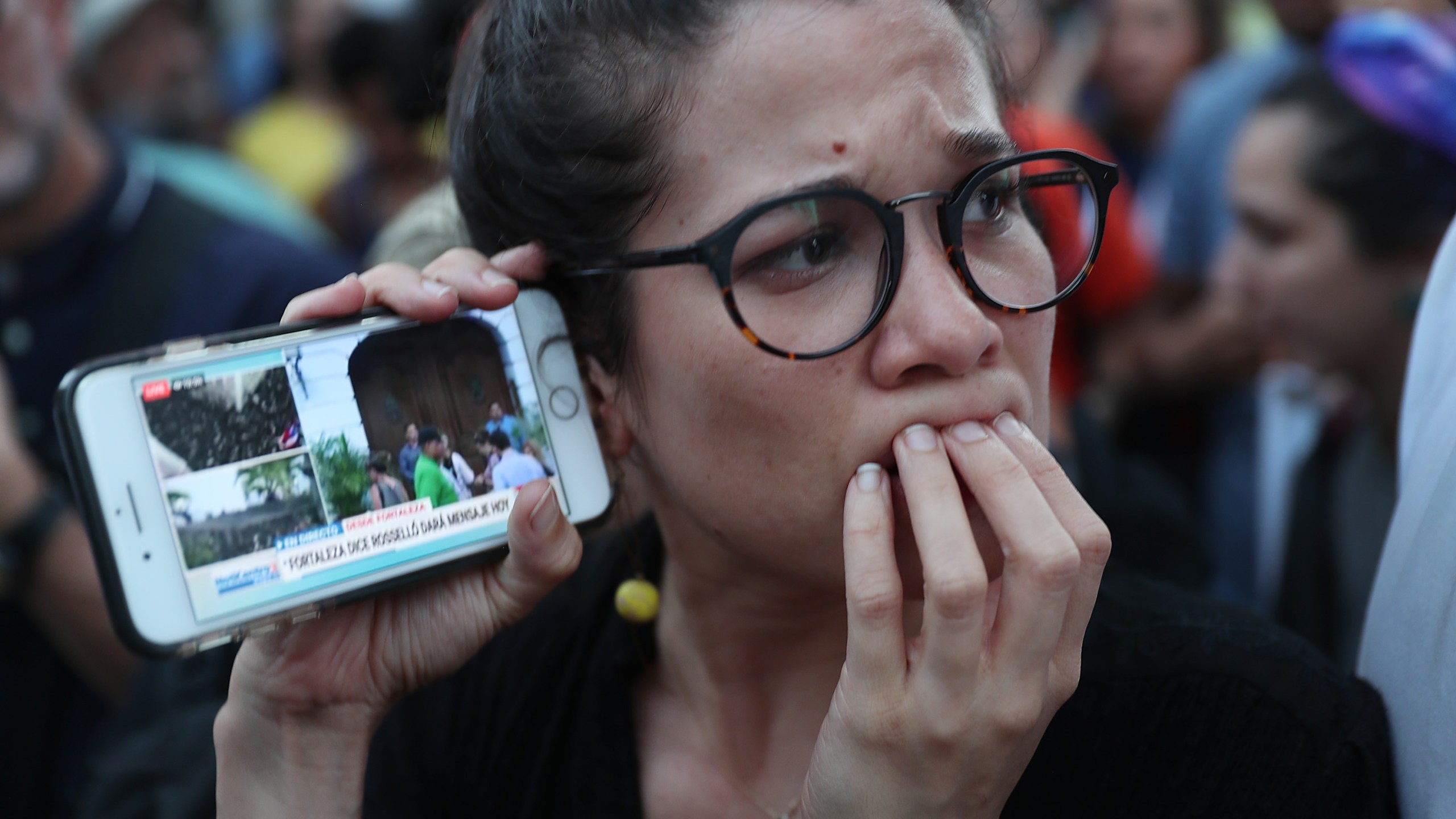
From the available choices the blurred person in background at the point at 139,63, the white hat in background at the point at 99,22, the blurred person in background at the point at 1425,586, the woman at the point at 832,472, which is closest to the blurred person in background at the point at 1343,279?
the blurred person in background at the point at 1425,586

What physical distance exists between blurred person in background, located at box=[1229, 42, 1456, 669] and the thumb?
1.96 m

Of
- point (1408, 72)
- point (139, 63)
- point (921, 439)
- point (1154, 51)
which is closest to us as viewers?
point (921, 439)

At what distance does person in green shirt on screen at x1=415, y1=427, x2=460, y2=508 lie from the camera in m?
1.36

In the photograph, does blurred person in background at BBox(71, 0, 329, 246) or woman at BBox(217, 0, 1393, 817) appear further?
blurred person in background at BBox(71, 0, 329, 246)

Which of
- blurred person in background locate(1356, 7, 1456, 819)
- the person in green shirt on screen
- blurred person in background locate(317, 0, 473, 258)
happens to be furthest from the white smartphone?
blurred person in background locate(317, 0, 473, 258)

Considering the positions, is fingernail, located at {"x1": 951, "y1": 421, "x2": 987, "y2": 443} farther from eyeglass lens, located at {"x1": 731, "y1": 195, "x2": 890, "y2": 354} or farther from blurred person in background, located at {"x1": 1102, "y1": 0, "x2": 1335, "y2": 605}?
blurred person in background, located at {"x1": 1102, "y1": 0, "x2": 1335, "y2": 605}

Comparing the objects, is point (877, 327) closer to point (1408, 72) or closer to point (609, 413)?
point (609, 413)

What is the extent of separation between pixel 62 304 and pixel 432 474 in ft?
6.33

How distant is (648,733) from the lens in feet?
5.82

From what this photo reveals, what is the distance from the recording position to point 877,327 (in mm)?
1296

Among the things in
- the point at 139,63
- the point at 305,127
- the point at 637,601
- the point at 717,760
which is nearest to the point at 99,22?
the point at 139,63

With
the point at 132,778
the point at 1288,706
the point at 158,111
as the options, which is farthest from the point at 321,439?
the point at 158,111

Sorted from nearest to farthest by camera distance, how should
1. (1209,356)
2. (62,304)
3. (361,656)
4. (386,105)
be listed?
1. (361,656)
2. (62,304)
3. (1209,356)
4. (386,105)

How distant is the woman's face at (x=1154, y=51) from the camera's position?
4902 mm
